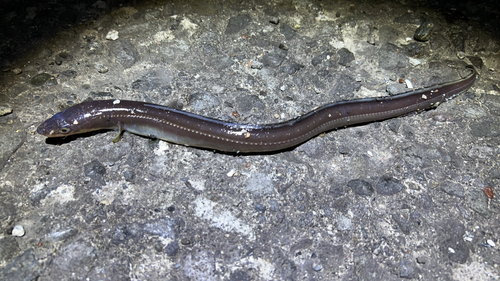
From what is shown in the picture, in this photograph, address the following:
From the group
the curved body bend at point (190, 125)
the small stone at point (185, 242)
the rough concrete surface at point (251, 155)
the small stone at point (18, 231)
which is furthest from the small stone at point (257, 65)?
the small stone at point (18, 231)

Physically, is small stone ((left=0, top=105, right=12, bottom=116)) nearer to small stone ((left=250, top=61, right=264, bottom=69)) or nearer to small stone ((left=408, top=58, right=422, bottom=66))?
small stone ((left=250, top=61, right=264, bottom=69))

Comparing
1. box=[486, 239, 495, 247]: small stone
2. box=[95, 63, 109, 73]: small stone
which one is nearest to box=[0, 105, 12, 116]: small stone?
box=[95, 63, 109, 73]: small stone

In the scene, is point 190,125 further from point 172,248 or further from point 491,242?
point 491,242

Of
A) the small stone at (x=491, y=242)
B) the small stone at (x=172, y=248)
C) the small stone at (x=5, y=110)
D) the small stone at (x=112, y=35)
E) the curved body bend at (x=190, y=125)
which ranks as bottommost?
the small stone at (x=172, y=248)

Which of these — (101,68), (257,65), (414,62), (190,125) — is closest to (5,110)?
(101,68)

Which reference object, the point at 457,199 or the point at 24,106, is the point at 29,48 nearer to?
the point at 24,106

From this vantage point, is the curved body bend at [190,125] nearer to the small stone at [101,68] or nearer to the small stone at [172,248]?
the small stone at [101,68]
